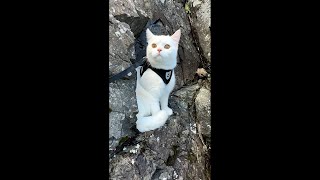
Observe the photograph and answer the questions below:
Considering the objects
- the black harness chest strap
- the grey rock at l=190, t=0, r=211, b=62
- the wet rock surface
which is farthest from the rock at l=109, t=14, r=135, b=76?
the grey rock at l=190, t=0, r=211, b=62

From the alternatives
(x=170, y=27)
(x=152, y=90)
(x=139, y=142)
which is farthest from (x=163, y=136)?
(x=170, y=27)

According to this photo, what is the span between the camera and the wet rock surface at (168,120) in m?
2.27

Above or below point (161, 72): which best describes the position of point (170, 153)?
below

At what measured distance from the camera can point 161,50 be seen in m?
2.21

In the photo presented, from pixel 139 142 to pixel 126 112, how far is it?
0.77ft

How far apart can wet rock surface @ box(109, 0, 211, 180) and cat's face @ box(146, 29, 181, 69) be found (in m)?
0.21

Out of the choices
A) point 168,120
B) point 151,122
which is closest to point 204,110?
point 168,120

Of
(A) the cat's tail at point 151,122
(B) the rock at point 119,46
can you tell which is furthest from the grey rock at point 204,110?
(B) the rock at point 119,46

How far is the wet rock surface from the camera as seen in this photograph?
227 cm

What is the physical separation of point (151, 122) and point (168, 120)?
180 mm

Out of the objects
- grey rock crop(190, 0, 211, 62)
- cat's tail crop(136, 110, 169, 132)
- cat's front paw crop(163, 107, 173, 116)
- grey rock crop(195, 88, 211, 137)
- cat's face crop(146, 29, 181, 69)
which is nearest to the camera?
cat's face crop(146, 29, 181, 69)

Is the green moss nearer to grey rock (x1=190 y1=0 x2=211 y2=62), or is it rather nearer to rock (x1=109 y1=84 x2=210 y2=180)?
rock (x1=109 y1=84 x2=210 y2=180)

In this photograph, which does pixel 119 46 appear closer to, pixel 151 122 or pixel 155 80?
pixel 155 80

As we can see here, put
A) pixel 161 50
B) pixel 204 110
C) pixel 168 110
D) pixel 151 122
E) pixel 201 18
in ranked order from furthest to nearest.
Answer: pixel 201 18
pixel 204 110
pixel 168 110
pixel 151 122
pixel 161 50
